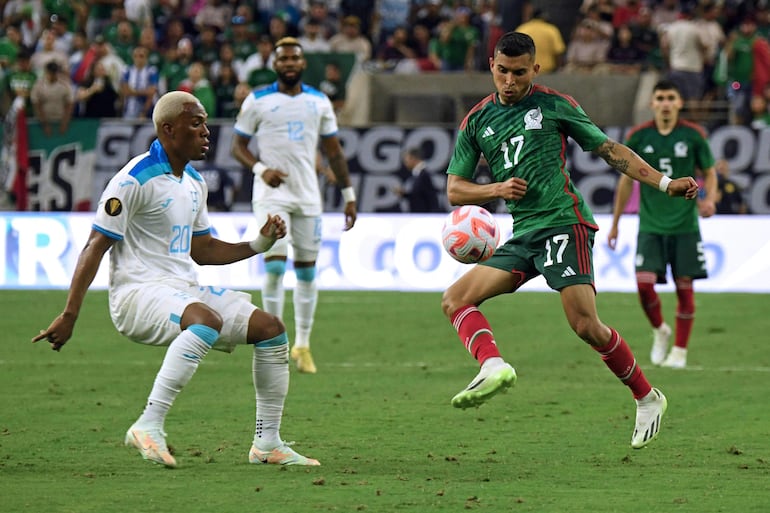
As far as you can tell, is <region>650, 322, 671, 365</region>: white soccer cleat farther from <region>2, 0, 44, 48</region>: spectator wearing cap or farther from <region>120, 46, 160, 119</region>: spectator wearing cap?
<region>2, 0, 44, 48</region>: spectator wearing cap

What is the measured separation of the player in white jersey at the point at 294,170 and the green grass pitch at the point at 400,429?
0.69 m

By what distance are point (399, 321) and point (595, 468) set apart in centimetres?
803

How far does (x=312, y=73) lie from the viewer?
2331 cm

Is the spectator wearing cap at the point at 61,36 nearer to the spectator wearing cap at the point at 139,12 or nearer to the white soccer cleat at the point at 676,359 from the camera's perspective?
the spectator wearing cap at the point at 139,12

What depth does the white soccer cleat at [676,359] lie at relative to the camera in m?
11.9

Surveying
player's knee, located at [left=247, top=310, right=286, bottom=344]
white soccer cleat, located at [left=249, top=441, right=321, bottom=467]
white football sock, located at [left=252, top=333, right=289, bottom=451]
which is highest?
player's knee, located at [left=247, top=310, right=286, bottom=344]

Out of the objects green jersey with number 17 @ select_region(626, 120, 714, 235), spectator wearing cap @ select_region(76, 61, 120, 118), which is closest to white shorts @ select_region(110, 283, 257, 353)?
green jersey with number 17 @ select_region(626, 120, 714, 235)

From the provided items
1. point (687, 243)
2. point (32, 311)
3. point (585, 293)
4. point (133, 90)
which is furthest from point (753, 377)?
point (133, 90)

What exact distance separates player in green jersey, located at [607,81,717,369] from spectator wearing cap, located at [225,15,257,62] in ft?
43.1

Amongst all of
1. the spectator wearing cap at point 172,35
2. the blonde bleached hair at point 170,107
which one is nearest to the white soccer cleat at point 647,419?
the blonde bleached hair at point 170,107

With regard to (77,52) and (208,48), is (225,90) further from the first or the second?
(77,52)

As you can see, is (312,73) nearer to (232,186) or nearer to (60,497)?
(232,186)

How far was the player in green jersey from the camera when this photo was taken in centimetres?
1171

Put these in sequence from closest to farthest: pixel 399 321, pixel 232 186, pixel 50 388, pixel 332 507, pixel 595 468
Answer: pixel 332 507
pixel 595 468
pixel 50 388
pixel 399 321
pixel 232 186
